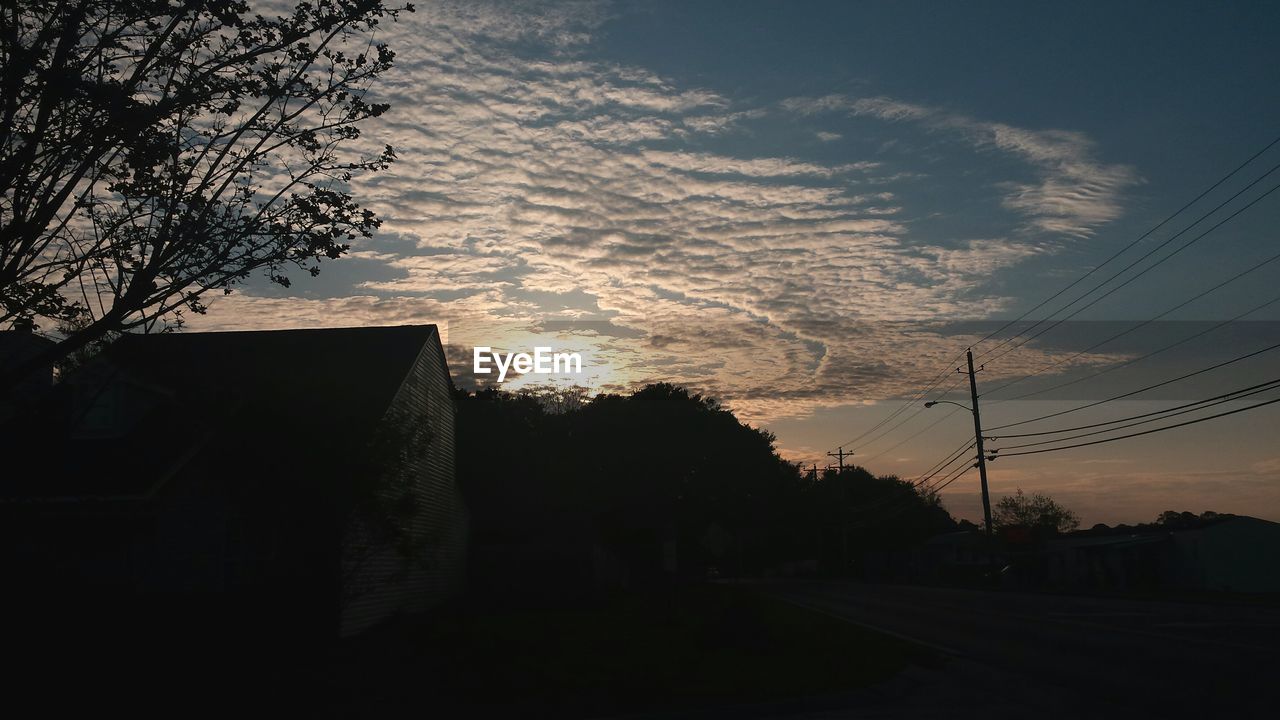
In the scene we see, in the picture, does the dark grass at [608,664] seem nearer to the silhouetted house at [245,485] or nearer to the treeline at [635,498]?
the silhouetted house at [245,485]

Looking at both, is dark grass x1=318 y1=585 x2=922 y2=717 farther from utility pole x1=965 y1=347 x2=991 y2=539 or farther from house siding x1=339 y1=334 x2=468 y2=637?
utility pole x1=965 y1=347 x2=991 y2=539

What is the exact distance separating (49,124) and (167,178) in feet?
4.61

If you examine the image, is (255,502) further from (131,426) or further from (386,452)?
(131,426)

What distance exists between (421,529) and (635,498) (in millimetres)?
33981

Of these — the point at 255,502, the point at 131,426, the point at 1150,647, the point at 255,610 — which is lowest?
the point at 1150,647

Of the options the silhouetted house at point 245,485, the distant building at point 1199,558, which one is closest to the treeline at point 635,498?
the silhouetted house at point 245,485

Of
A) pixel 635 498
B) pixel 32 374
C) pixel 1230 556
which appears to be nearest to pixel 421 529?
pixel 32 374

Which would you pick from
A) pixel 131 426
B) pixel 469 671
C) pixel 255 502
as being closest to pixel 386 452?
pixel 255 502

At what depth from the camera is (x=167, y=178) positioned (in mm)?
11992

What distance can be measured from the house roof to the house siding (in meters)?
0.98

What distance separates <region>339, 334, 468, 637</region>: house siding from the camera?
17.6 metres

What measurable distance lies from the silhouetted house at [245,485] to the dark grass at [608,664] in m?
1.75

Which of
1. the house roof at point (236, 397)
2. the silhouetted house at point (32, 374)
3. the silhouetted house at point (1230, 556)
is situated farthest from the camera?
the silhouetted house at point (1230, 556)

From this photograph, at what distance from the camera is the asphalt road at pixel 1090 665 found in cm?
1164
